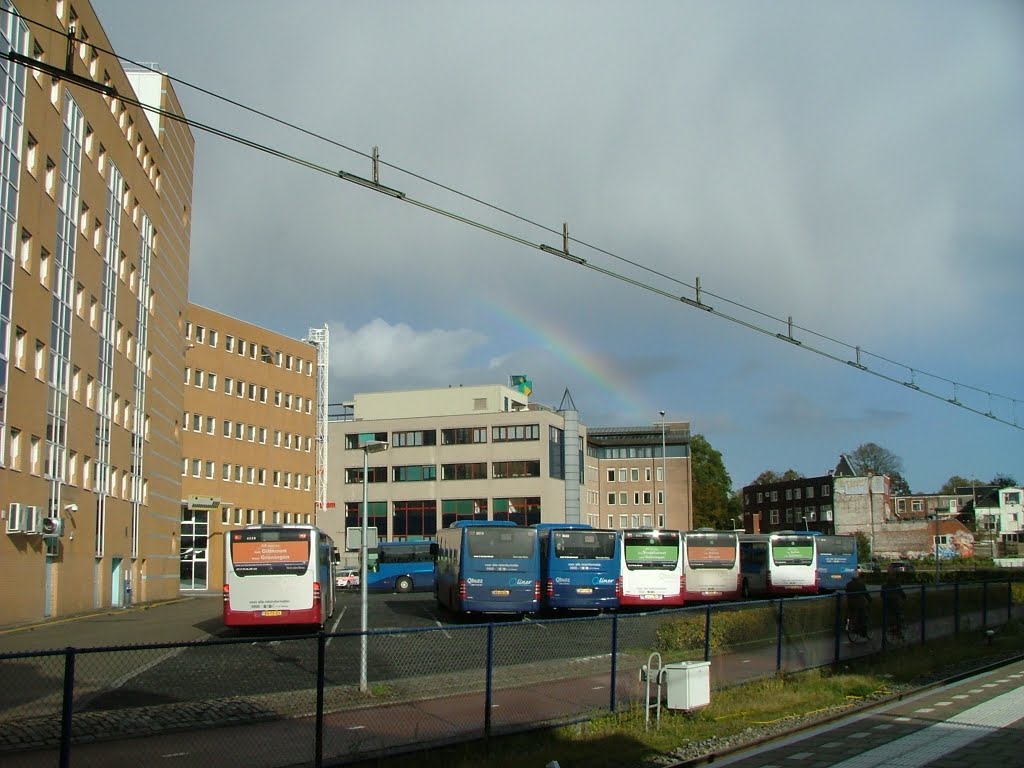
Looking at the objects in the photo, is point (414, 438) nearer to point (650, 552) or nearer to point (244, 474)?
Answer: point (244, 474)

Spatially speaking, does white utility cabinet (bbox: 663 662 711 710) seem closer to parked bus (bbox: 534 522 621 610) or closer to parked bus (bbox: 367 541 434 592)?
parked bus (bbox: 534 522 621 610)

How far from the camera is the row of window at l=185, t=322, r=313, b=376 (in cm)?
7331

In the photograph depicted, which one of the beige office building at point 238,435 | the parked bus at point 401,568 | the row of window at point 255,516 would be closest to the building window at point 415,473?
the beige office building at point 238,435

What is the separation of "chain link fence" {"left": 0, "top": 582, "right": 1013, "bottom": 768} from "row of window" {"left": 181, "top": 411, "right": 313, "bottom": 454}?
2193 inches

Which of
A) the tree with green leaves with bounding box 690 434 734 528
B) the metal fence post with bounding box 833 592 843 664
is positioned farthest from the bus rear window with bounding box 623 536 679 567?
the tree with green leaves with bounding box 690 434 734 528

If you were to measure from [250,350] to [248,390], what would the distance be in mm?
3057

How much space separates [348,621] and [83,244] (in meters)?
18.4

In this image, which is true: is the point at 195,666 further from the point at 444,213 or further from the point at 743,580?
the point at 743,580

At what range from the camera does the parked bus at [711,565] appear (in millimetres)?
38781

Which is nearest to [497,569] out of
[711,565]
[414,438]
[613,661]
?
[711,565]

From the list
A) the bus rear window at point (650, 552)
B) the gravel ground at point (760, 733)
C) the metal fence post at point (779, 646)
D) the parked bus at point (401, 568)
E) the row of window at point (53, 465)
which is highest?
the row of window at point (53, 465)

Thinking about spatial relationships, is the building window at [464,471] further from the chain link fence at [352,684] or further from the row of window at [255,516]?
the chain link fence at [352,684]

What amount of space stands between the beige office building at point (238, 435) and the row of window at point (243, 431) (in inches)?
2.8

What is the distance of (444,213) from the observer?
1493cm
